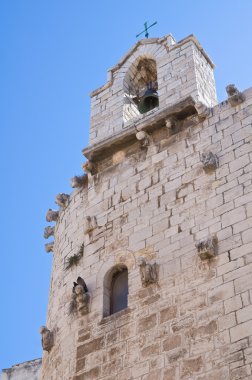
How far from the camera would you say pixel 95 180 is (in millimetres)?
11844

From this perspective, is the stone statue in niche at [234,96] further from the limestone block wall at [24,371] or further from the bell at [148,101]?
the limestone block wall at [24,371]

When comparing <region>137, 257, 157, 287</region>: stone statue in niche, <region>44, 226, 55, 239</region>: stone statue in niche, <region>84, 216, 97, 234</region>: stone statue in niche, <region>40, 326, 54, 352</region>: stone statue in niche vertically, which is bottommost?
<region>40, 326, 54, 352</region>: stone statue in niche

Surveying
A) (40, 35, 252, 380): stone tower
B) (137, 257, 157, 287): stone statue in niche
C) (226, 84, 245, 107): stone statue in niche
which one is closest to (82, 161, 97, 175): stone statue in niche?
(40, 35, 252, 380): stone tower

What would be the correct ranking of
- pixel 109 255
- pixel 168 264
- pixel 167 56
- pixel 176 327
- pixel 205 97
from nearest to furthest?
1. pixel 176 327
2. pixel 168 264
3. pixel 109 255
4. pixel 205 97
5. pixel 167 56

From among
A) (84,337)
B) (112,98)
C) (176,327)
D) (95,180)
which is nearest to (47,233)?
(95,180)

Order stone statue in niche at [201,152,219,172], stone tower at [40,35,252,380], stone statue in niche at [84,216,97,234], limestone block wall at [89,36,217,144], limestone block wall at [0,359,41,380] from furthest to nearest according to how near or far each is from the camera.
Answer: limestone block wall at [0,359,41,380] < limestone block wall at [89,36,217,144] < stone statue in niche at [84,216,97,234] < stone statue in niche at [201,152,219,172] < stone tower at [40,35,252,380]

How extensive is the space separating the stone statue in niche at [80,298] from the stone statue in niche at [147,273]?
0.90 meters

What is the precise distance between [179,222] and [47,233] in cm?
352

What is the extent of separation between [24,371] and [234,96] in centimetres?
630

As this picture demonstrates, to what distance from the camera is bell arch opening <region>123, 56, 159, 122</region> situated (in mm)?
12953

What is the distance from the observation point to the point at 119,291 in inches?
404

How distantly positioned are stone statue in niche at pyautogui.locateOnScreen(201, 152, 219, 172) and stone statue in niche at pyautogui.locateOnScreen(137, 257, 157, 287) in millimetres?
1454

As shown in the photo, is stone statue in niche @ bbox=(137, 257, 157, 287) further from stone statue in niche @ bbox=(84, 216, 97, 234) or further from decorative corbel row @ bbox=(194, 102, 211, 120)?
decorative corbel row @ bbox=(194, 102, 211, 120)

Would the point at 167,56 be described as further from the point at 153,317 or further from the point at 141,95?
the point at 153,317
